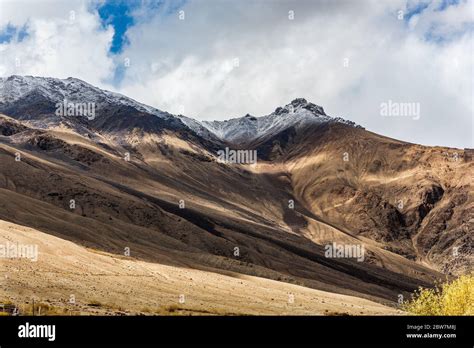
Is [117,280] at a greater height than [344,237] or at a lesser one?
lesser

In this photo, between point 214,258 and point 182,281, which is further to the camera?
Result: point 214,258

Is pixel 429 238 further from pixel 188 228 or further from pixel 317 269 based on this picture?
pixel 188 228

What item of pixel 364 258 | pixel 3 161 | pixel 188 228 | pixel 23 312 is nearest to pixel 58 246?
pixel 23 312

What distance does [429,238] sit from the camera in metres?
197

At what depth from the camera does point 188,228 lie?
11912 centimetres

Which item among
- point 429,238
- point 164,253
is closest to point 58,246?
point 164,253

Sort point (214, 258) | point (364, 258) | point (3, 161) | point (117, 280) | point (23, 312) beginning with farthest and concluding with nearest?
point (364, 258), point (3, 161), point (214, 258), point (117, 280), point (23, 312)

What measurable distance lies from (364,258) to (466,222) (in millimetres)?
55556

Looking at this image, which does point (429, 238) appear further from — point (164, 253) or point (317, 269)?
point (164, 253)

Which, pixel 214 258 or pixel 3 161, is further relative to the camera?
pixel 3 161

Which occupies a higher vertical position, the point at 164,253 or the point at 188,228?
the point at 188,228
